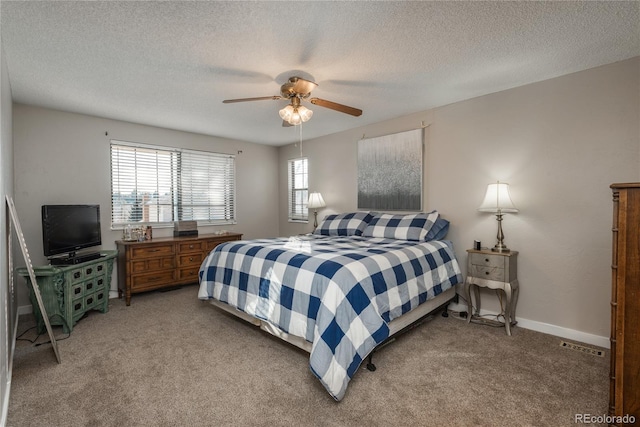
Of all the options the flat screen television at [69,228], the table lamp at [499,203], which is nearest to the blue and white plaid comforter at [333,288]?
the table lamp at [499,203]

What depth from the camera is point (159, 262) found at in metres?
3.87

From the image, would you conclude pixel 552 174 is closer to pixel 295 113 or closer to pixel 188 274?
pixel 295 113

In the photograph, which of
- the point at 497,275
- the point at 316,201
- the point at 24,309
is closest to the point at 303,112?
the point at 316,201

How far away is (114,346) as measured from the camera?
2.51m

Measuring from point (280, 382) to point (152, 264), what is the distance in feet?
8.78

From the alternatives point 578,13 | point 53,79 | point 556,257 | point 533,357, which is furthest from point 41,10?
point 556,257

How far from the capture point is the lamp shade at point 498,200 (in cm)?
280

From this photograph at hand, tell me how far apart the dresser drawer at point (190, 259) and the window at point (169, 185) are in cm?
74

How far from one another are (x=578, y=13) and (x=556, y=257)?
1988 mm

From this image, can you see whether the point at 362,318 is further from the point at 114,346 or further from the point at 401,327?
the point at 114,346

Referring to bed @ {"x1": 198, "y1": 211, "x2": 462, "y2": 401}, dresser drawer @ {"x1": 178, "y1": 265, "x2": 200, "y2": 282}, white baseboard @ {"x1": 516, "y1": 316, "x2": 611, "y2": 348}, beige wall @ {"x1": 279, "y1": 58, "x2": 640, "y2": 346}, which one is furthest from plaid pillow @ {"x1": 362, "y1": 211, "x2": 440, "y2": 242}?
dresser drawer @ {"x1": 178, "y1": 265, "x2": 200, "y2": 282}

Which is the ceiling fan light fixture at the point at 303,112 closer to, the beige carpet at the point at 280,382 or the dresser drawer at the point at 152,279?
the beige carpet at the point at 280,382

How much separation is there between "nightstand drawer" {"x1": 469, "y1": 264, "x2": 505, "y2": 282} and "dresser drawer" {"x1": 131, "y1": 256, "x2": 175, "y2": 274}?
3731 millimetres

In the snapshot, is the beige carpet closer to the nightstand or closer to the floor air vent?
the floor air vent
